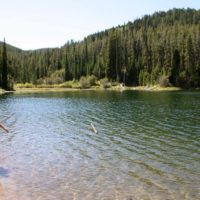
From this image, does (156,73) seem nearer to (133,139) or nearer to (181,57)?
(181,57)

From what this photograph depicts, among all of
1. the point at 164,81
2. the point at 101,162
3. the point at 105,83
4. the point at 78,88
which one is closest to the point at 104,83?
the point at 105,83

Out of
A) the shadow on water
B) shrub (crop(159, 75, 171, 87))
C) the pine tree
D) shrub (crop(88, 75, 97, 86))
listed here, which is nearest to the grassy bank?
shrub (crop(159, 75, 171, 87))

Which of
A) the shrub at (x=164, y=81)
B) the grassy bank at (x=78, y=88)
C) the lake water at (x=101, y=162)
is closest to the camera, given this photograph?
the lake water at (x=101, y=162)

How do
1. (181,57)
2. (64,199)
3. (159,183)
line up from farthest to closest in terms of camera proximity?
(181,57), (159,183), (64,199)

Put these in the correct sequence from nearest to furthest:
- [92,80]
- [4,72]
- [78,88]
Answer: [4,72]
[78,88]
[92,80]

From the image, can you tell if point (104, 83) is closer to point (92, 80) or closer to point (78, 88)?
point (92, 80)

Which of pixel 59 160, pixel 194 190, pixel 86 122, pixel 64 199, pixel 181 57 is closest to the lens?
pixel 64 199

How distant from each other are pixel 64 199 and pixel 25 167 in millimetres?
7311

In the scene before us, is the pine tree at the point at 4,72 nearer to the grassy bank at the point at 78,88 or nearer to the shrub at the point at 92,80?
the grassy bank at the point at 78,88

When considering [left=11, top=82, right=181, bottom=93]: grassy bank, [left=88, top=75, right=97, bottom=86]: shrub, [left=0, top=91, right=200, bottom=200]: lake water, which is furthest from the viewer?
[left=88, top=75, right=97, bottom=86]: shrub

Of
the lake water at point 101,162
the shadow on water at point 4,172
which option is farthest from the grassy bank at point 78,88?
the shadow on water at point 4,172

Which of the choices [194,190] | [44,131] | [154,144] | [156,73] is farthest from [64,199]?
[156,73]

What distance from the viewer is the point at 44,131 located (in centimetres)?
4319

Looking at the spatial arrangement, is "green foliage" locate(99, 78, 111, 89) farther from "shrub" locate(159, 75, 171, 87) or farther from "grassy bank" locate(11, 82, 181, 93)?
"shrub" locate(159, 75, 171, 87)
